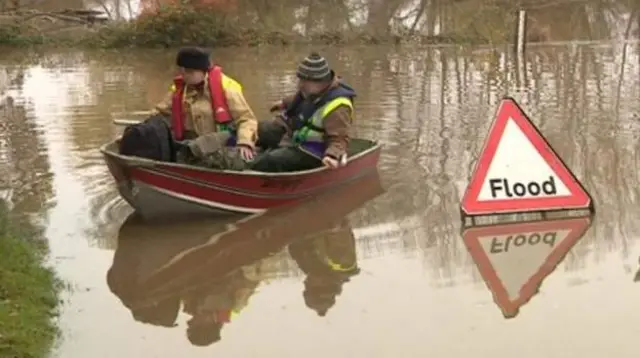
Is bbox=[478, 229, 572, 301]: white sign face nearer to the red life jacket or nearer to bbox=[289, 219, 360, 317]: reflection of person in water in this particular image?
bbox=[289, 219, 360, 317]: reflection of person in water

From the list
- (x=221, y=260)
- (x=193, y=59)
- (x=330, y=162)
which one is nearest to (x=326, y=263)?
(x=221, y=260)

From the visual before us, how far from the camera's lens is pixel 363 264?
721cm

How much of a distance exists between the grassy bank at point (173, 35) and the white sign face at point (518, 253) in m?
22.9

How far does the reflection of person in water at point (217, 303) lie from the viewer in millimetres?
5957

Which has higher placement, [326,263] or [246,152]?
[246,152]

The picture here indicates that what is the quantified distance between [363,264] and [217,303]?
119 centimetres

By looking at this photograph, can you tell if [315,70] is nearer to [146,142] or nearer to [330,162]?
[330,162]

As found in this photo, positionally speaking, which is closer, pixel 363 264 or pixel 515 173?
pixel 363 264

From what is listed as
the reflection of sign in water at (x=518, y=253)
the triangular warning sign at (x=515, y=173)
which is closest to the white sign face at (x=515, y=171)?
the triangular warning sign at (x=515, y=173)

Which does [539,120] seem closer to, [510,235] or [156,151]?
[510,235]

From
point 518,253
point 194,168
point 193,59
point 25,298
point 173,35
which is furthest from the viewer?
point 173,35

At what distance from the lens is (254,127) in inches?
330

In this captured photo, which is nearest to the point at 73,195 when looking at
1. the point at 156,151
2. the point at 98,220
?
the point at 98,220

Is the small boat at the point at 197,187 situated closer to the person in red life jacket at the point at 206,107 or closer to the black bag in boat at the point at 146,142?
the black bag in boat at the point at 146,142
